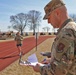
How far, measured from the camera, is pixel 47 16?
7.70 feet

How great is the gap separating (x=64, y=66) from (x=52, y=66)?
0.13 metres

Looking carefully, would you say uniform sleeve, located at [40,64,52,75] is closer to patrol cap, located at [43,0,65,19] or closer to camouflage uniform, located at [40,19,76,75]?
camouflage uniform, located at [40,19,76,75]

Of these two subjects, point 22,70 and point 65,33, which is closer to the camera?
point 65,33

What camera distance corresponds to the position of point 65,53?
198 centimetres

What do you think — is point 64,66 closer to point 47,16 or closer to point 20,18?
point 47,16

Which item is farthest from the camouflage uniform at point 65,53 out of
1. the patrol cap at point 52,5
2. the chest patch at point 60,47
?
the patrol cap at point 52,5

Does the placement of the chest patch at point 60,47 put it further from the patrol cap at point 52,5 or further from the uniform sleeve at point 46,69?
the patrol cap at point 52,5

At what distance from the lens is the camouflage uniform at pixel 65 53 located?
199 cm

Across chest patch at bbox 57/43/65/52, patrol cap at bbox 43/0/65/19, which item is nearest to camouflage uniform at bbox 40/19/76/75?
chest patch at bbox 57/43/65/52

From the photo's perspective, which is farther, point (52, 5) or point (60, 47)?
point (52, 5)

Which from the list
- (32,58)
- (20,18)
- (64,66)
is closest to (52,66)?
(64,66)

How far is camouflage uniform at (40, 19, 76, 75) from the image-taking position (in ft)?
6.52

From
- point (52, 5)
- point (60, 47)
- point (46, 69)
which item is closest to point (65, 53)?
point (60, 47)

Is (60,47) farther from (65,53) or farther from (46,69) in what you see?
(46,69)
